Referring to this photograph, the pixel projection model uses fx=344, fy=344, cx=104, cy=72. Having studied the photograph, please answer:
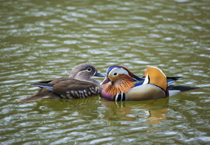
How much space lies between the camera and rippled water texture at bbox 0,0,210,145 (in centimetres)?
626

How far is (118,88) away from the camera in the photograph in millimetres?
8109

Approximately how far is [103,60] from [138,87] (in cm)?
252

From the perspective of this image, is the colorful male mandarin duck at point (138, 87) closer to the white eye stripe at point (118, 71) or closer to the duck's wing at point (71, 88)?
the white eye stripe at point (118, 71)

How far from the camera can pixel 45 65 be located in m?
9.91

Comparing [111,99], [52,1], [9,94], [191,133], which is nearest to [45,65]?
[9,94]

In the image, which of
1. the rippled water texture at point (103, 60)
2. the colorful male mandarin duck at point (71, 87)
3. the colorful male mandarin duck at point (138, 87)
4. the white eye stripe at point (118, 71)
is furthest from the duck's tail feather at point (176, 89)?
the colorful male mandarin duck at point (71, 87)

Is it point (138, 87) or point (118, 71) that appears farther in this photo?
point (118, 71)

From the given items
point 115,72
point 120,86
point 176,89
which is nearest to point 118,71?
point 115,72

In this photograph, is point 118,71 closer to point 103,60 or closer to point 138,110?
point 138,110

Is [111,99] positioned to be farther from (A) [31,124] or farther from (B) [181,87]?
(A) [31,124]

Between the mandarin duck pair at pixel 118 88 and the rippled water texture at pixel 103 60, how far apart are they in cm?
18

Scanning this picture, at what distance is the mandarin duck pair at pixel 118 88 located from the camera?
309 inches

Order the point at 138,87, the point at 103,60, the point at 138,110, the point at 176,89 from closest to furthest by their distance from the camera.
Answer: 1. the point at 138,110
2. the point at 138,87
3. the point at 176,89
4. the point at 103,60

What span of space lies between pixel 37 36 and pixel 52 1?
147 inches
